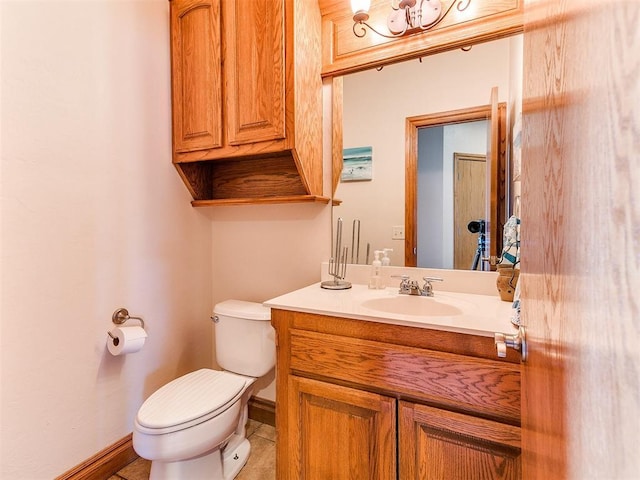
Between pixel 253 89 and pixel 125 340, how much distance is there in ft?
4.11

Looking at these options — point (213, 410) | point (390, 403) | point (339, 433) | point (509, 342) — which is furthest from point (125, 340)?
point (509, 342)

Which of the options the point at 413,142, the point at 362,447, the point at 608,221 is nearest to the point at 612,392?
the point at 608,221

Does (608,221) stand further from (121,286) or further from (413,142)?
(121,286)

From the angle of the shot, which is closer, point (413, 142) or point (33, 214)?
point (33, 214)

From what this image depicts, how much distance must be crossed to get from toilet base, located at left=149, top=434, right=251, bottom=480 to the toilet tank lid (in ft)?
1.95

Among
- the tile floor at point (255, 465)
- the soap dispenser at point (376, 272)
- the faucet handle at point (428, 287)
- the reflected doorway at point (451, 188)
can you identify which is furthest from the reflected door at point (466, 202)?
the tile floor at point (255, 465)

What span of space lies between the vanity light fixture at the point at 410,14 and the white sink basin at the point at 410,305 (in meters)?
1.14

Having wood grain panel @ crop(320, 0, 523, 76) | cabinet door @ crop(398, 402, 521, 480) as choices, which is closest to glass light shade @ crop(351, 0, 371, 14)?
wood grain panel @ crop(320, 0, 523, 76)

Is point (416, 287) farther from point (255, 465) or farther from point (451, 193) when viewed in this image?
point (255, 465)

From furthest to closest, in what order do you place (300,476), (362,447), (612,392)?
1. (300,476)
2. (362,447)
3. (612,392)

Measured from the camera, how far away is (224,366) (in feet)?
5.54

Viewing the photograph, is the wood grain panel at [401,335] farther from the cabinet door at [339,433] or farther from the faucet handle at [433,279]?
the faucet handle at [433,279]

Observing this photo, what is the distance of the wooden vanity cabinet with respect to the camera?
3.04ft

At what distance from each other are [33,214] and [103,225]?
262mm
